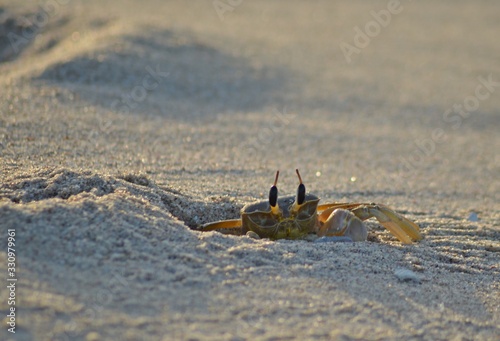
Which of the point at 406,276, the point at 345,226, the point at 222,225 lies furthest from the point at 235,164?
the point at 406,276

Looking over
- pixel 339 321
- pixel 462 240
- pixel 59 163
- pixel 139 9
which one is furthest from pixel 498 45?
pixel 339 321

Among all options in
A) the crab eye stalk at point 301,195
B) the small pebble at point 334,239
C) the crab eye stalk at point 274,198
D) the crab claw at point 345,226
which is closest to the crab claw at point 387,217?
the crab claw at point 345,226

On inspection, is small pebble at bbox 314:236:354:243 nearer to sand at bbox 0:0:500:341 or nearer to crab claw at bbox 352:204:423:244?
sand at bbox 0:0:500:341

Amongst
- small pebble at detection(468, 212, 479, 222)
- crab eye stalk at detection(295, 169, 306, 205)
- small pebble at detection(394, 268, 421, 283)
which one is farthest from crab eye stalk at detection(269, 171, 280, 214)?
small pebble at detection(468, 212, 479, 222)

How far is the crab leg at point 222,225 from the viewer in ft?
10.8

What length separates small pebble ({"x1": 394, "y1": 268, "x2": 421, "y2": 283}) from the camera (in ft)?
9.67

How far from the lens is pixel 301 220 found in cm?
329

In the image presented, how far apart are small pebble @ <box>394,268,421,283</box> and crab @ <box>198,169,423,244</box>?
38cm

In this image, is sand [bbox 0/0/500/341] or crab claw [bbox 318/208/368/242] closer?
sand [bbox 0/0/500/341]

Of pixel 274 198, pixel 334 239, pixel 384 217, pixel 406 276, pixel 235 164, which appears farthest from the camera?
pixel 235 164

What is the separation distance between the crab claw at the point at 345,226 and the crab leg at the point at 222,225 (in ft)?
1.51

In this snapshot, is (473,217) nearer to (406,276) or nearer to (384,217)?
(384,217)

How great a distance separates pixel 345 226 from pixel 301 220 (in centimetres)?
23

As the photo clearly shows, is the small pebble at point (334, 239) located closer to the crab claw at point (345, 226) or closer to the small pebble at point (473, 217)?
the crab claw at point (345, 226)
